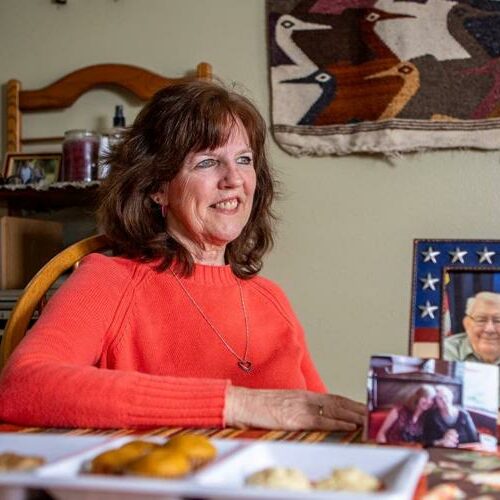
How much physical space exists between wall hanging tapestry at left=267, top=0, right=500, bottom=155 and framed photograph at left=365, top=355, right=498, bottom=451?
5.10ft

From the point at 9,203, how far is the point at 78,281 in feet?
4.58

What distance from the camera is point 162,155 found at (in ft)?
5.11

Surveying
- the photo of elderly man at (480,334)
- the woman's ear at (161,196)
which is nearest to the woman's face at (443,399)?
the photo of elderly man at (480,334)

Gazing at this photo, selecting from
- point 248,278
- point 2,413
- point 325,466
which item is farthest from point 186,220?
point 325,466

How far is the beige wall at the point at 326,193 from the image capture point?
2.35 metres

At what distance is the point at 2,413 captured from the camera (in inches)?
41.9

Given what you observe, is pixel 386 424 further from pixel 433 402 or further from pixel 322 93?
pixel 322 93

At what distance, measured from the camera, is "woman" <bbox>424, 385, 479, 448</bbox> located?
0.85m

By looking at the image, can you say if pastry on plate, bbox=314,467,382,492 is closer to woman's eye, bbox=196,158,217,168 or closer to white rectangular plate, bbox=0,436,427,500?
white rectangular plate, bbox=0,436,427,500

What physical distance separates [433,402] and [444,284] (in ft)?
0.73

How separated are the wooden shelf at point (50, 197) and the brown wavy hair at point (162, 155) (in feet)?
2.37

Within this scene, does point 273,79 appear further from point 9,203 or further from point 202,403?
point 202,403

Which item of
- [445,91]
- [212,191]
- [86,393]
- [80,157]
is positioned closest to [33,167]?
[80,157]

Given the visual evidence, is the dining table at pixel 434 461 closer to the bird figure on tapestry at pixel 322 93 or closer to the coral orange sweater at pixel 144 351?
the coral orange sweater at pixel 144 351
